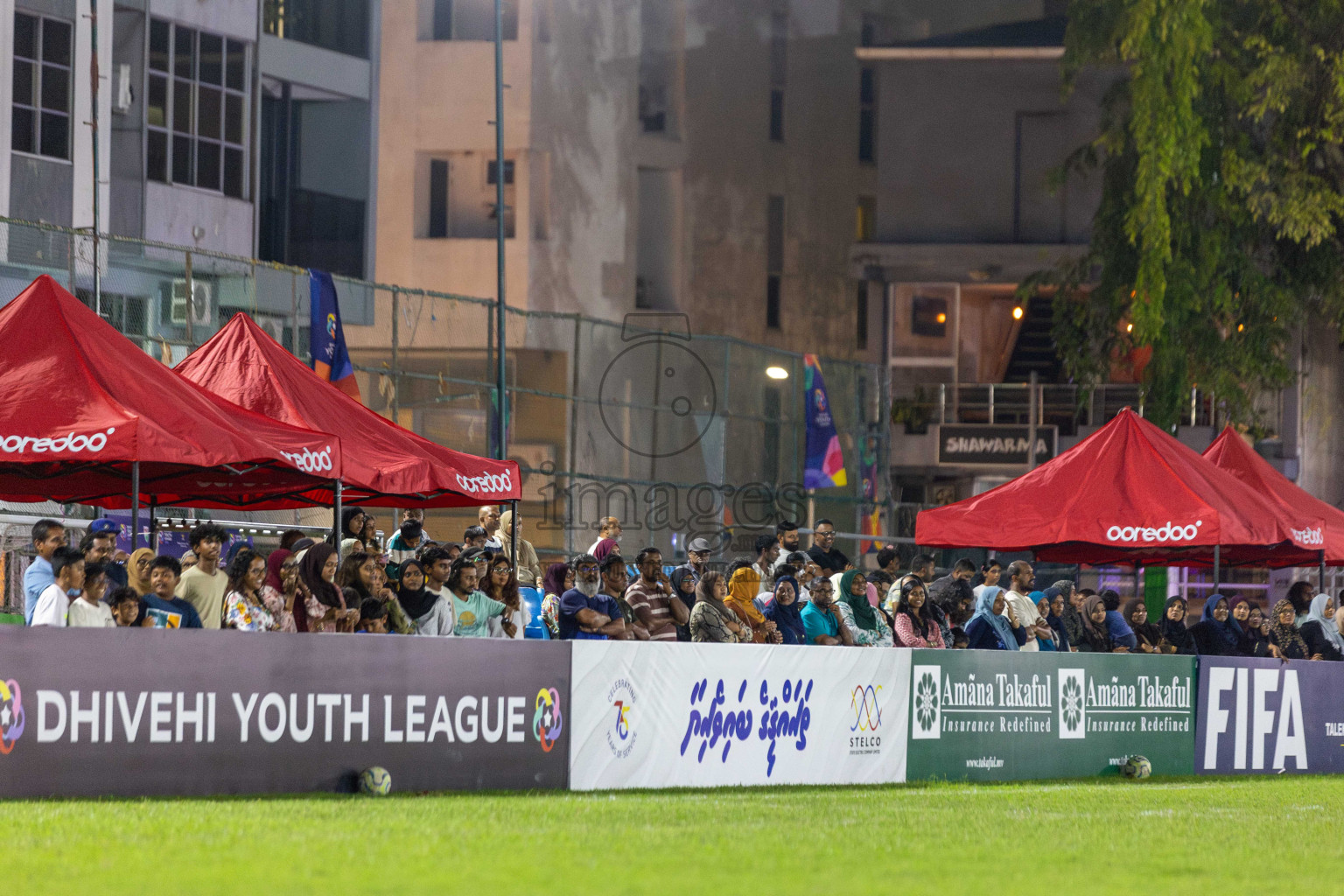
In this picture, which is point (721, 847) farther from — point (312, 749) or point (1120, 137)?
point (1120, 137)

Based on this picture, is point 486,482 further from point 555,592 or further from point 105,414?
point 105,414

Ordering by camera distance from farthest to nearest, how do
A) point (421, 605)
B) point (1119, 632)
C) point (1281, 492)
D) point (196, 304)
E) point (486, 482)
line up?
point (196, 304) < point (1281, 492) < point (1119, 632) < point (486, 482) < point (421, 605)

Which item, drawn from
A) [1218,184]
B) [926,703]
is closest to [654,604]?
[926,703]

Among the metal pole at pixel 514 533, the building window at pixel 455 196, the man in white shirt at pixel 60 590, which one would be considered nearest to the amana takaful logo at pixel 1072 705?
the metal pole at pixel 514 533

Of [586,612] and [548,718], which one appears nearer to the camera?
[548,718]

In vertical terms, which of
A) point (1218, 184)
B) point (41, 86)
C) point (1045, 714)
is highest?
point (41, 86)

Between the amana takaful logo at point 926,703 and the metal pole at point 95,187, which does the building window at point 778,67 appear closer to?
the metal pole at point 95,187

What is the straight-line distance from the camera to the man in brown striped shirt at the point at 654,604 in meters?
16.7

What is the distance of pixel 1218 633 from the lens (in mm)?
21891

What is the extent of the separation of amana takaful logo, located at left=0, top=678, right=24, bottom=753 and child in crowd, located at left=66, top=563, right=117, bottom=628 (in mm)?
1185

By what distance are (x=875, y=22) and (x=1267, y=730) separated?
105 ft

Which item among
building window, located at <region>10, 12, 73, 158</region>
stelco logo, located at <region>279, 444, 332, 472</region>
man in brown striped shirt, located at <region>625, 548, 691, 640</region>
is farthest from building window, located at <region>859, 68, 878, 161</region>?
stelco logo, located at <region>279, 444, 332, 472</region>

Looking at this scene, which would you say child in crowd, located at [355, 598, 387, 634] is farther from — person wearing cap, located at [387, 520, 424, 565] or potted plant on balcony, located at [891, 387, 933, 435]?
potted plant on balcony, located at [891, 387, 933, 435]

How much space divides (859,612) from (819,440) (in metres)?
15.3
